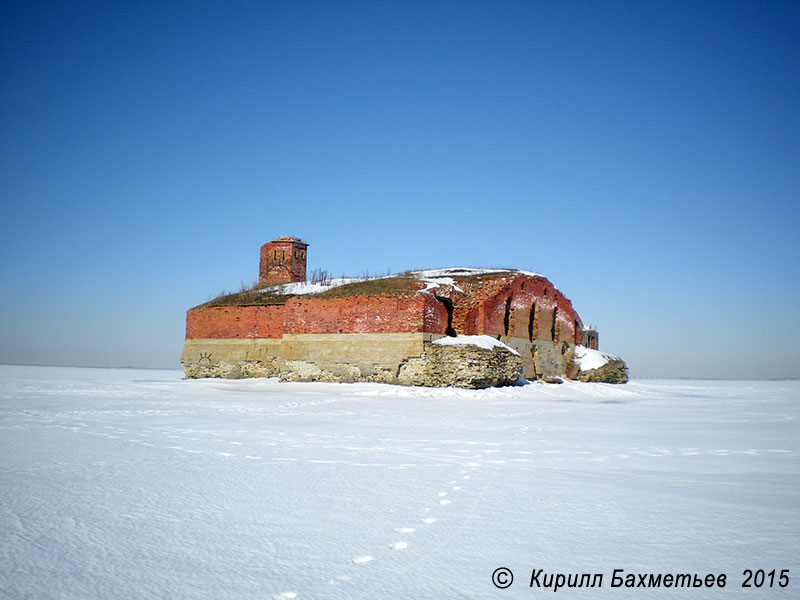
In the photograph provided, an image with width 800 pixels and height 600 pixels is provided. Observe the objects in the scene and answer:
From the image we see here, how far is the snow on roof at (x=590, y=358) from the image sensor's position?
23.7 metres

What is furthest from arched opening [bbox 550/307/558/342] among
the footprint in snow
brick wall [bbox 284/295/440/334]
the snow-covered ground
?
the footprint in snow

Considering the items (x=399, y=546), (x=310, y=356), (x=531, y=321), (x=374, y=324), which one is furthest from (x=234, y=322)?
(x=399, y=546)

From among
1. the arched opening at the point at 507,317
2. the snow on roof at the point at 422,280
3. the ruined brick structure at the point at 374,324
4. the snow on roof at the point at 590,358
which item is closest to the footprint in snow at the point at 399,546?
the ruined brick structure at the point at 374,324

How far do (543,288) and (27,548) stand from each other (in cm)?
2064

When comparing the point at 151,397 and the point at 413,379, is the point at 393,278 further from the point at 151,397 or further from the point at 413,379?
the point at 151,397

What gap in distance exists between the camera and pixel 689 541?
308 centimetres

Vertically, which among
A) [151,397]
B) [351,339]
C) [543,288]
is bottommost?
[151,397]

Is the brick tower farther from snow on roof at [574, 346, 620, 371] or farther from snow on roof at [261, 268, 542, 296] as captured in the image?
snow on roof at [574, 346, 620, 371]

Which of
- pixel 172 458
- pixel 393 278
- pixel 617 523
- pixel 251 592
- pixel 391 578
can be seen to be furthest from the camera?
pixel 393 278

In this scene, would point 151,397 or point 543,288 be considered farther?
point 543,288

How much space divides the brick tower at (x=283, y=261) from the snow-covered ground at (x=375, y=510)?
22699mm

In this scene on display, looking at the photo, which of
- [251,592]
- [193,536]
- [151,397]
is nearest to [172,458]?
[193,536]

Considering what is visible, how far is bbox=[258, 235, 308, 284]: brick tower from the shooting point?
30234 millimetres

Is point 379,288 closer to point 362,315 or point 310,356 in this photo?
point 362,315
